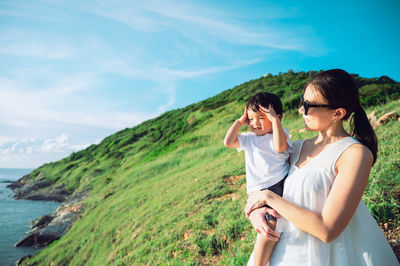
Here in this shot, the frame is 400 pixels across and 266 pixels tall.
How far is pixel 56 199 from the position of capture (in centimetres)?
2577

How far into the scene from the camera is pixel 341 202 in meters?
1.26

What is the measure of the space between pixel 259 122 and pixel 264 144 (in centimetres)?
23

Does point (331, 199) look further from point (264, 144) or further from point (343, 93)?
point (264, 144)

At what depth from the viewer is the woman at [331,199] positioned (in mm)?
1274

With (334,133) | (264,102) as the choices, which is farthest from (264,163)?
(334,133)

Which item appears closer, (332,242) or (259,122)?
(332,242)

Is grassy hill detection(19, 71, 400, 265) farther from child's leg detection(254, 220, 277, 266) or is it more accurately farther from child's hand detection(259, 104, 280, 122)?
child's hand detection(259, 104, 280, 122)

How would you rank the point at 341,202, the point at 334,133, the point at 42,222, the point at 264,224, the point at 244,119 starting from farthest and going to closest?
the point at 42,222 < the point at 244,119 < the point at 334,133 < the point at 264,224 < the point at 341,202

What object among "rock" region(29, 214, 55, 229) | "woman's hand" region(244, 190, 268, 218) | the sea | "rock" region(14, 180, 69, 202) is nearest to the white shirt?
"woman's hand" region(244, 190, 268, 218)

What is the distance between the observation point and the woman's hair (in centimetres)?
150

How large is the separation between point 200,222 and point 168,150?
569 inches

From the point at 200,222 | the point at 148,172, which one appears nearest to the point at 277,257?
the point at 200,222

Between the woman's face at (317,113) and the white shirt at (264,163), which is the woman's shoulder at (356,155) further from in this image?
the white shirt at (264,163)

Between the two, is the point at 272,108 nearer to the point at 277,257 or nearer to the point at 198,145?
the point at 277,257
